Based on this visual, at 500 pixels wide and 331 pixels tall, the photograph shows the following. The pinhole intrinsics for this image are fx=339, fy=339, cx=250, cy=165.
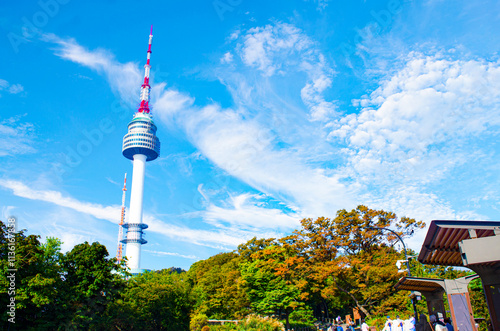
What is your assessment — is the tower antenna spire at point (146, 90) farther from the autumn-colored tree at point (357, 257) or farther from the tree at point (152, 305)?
the autumn-colored tree at point (357, 257)

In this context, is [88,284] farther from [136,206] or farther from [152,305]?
[136,206]

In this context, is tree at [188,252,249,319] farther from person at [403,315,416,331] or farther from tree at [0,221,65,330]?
person at [403,315,416,331]

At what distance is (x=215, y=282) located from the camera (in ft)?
181

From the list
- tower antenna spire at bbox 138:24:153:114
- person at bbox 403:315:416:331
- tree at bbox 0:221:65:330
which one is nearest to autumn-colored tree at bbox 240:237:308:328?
tree at bbox 0:221:65:330

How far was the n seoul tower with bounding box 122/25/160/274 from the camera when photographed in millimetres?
139125

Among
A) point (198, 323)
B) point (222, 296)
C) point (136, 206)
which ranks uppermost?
point (136, 206)

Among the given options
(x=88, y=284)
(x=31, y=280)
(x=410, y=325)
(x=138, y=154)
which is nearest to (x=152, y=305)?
(x=88, y=284)

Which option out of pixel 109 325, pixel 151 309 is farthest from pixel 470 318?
pixel 151 309

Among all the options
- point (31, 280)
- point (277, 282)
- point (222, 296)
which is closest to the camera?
point (31, 280)

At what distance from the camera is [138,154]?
495 feet

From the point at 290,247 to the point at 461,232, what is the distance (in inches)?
1401

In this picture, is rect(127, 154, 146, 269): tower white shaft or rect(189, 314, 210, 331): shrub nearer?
rect(189, 314, 210, 331): shrub

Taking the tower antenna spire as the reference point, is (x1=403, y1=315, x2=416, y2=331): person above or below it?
below

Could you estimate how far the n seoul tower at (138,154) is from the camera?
13912cm
